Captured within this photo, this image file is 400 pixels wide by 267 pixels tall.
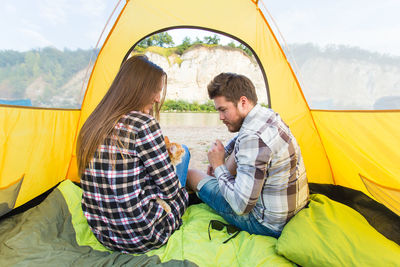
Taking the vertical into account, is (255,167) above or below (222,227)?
above

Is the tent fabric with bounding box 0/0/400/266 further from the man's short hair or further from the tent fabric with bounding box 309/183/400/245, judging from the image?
the man's short hair

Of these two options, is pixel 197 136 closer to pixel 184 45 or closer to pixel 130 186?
pixel 184 45

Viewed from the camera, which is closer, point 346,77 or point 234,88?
point 234,88

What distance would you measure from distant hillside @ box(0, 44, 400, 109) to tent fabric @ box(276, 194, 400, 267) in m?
0.70

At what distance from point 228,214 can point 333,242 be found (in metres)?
0.59

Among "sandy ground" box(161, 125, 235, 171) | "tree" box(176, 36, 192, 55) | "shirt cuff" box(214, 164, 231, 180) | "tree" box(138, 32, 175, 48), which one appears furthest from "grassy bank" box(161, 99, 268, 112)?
"shirt cuff" box(214, 164, 231, 180)

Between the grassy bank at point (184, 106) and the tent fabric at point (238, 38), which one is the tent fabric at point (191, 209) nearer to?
the tent fabric at point (238, 38)

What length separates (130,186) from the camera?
116 centimetres

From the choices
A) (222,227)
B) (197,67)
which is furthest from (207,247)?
(197,67)

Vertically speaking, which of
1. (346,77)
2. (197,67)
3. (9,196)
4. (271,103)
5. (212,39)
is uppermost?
(212,39)

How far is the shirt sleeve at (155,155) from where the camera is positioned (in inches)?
45.0

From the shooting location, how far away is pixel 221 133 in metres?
3.71

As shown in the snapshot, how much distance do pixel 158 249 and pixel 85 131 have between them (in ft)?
2.48

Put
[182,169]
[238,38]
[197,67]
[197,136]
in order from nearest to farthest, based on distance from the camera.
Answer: [182,169] < [238,38] < [197,67] < [197,136]
